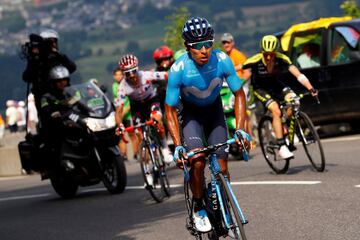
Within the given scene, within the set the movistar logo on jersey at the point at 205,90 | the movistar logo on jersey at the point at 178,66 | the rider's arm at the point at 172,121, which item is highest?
the movistar logo on jersey at the point at 178,66

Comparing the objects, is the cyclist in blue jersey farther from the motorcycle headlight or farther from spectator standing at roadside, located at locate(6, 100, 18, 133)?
spectator standing at roadside, located at locate(6, 100, 18, 133)

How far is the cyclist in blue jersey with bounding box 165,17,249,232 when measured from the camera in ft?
30.0

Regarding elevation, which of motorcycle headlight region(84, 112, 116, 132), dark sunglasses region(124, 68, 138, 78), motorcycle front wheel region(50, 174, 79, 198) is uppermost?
dark sunglasses region(124, 68, 138, 78)

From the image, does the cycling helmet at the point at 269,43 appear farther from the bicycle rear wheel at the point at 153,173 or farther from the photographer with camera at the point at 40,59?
the photographer with camera at the point at 40,59

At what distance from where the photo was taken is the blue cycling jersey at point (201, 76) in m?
9.41

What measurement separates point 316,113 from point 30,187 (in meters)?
5.17

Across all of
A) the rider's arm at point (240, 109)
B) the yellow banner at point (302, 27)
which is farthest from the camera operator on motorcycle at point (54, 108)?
the rider's arm at point (240, 109)

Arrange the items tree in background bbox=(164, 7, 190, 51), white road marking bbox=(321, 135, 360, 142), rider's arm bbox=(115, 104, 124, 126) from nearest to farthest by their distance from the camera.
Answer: rider's arm bbox=(115, 104, 124, 126)
white road marking bbox=(321, 135, 360, 142)
tree in background bbox=(164, 7, 190, 51)

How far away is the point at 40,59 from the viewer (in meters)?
17.1

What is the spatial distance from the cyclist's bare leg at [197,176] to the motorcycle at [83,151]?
616 cm

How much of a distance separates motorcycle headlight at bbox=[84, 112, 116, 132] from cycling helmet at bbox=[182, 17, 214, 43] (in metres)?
7.07

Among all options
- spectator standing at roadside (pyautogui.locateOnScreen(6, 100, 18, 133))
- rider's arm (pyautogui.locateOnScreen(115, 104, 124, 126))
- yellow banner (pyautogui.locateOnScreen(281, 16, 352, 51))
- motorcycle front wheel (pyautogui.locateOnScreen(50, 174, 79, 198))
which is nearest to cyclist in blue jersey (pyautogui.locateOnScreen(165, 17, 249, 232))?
rider's arm (pyautogui.locateOnScreen(115, 104, 124, 126))

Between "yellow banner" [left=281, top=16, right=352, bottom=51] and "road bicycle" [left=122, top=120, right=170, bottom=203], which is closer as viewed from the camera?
"road bicycle" [left=122, top=120, right=170, bottom=203]

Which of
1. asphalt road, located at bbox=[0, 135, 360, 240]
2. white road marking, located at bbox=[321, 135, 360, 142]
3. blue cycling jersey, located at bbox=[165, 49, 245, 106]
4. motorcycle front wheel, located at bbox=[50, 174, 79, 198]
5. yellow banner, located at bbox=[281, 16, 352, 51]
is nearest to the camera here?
blue cycling jersey, located at bbox=[165, 49, 245, 106]
